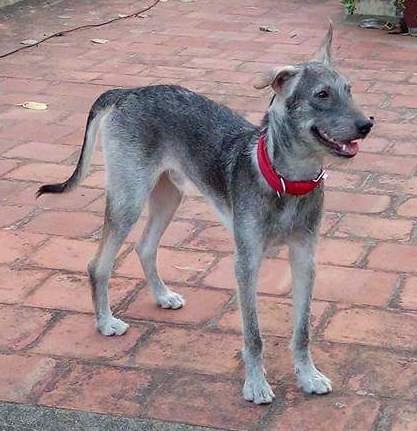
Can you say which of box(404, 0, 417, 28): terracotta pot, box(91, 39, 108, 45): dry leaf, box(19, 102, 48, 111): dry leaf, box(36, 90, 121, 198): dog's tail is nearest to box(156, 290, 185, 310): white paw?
box(36, 90, 121, 198): dog's tail

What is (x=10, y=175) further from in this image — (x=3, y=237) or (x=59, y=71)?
(x=59, y=71)

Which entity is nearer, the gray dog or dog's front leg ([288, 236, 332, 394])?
the gray dog

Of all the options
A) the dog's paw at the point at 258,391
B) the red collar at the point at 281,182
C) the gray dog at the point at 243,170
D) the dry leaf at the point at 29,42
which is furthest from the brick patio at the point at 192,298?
the dry leaf at the point at 29,42

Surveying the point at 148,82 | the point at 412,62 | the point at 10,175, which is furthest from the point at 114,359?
the point at 412,62

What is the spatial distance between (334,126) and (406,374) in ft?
3.87

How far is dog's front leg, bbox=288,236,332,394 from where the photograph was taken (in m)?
4.00

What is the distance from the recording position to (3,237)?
5465 mm

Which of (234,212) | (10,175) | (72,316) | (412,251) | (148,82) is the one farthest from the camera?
(148,82)

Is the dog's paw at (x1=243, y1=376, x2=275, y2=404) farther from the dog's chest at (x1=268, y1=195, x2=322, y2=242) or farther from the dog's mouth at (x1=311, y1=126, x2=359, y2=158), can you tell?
the dog's mouth at (x1=311, y1=126, x2=359, y2=158)

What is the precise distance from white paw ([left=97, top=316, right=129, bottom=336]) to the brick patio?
0.15 feet

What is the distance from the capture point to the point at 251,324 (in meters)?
3.94

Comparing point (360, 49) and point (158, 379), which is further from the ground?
point (158, 379)

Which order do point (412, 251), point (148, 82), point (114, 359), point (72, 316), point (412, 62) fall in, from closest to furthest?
1. point (114, 359)
2. point (72, 316)
3. point (412, 251)
4. point (148, 82)
5. point (412, 62)

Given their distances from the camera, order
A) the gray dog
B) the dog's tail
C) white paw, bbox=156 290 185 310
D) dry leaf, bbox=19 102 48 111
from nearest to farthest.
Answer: the gray dog → the dog's tail → white paw, bbox=156 290 185 310 → dry leaf, bbox=19 102 48 111
